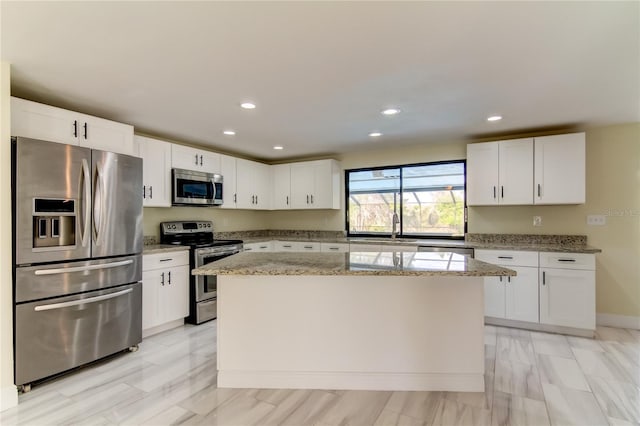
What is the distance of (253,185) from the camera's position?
5164mm

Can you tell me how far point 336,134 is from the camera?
396 cm

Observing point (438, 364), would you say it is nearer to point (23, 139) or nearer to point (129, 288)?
point (129, 288)

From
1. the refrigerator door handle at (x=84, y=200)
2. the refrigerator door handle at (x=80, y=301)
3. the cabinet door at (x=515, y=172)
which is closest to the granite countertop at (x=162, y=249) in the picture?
the refrigerator door handle at (x=80, y=301)

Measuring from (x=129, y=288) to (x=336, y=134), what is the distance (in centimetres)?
276

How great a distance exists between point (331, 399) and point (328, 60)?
2264 millimetres

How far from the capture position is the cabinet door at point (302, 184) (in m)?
5.16

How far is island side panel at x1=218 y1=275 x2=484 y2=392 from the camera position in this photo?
2285 mm

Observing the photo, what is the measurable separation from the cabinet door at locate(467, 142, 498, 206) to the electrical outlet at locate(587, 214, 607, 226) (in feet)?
3.35

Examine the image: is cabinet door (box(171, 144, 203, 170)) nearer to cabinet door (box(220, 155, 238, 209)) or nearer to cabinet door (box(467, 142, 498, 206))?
cabinet door (box(220, 155, 238, 209))

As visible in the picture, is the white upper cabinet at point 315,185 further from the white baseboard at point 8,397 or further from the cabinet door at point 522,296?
the white baseboard at point 8,397

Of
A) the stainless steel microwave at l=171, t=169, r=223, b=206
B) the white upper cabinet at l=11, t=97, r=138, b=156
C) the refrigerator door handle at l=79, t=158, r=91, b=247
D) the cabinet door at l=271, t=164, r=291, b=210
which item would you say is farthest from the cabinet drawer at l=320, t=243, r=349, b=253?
the refrigerator door handle at l=79, t=158, r=91, b=247

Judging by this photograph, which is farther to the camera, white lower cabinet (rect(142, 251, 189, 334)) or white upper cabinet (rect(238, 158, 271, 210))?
white upper cabinet (rect(238, 158, 271, 210))

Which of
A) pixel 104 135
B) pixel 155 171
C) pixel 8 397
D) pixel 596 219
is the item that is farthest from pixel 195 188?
pixel 596 219

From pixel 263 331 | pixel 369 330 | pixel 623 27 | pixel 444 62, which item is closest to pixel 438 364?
pixel 369 330
